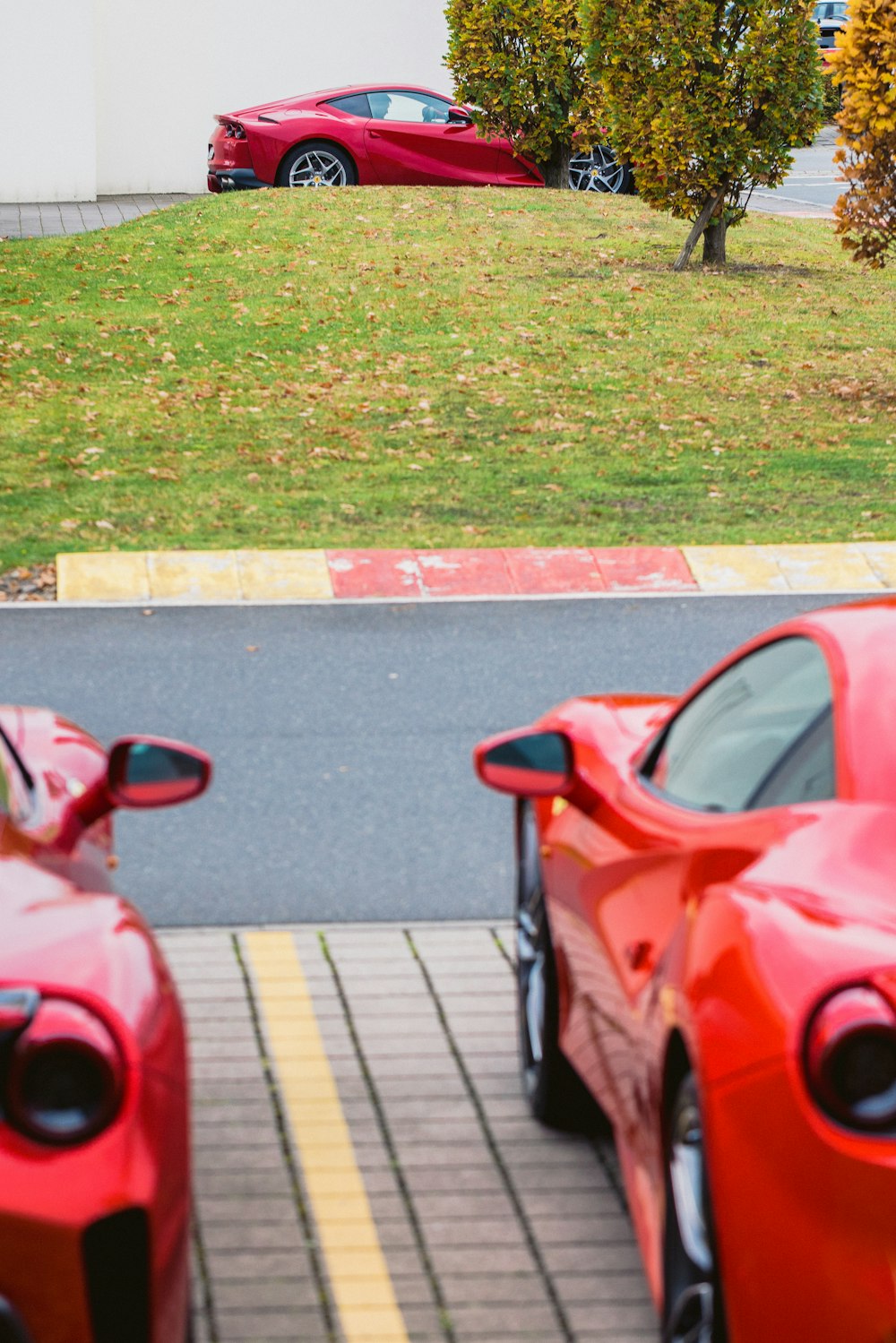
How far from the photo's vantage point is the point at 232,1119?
464 centimetres

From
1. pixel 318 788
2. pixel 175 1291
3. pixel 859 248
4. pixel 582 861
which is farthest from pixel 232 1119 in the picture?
pixel 859 248

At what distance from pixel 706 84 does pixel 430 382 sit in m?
4.96

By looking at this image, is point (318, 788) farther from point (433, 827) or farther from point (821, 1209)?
point (821, 1209)

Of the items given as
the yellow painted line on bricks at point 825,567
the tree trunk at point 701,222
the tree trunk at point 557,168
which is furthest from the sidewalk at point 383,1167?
the tree trunk at point 557,168

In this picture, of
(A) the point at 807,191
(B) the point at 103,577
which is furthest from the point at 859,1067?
(A) the point at 807,191

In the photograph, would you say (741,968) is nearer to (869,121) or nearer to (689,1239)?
(689,1239)

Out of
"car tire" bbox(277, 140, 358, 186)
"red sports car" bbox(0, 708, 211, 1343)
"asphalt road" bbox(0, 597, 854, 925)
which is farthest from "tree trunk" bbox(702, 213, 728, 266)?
"red sports car" bbox(0, 708, 211, 1343)

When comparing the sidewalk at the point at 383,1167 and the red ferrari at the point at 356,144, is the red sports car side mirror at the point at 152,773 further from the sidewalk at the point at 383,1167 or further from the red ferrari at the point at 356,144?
the red ferrari at the point at 356,144

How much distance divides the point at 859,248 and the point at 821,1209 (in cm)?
1325

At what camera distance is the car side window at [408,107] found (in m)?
23.2

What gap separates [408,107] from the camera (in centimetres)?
2342

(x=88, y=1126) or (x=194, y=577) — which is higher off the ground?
(x=88, y=1126)

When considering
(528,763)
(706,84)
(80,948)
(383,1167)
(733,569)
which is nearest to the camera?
(80,948)

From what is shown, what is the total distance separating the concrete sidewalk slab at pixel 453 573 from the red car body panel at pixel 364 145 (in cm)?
1305
